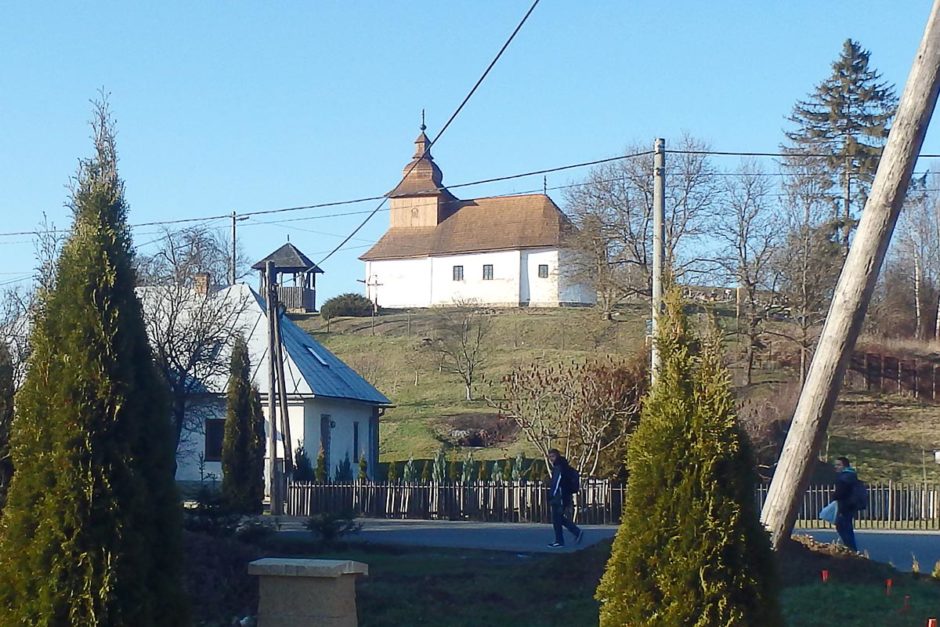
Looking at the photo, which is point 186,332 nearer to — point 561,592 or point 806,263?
point 561,592

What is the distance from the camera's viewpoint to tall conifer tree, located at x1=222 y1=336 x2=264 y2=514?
2777 centimetres

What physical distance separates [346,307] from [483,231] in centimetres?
1128

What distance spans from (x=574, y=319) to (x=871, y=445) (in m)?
24.6

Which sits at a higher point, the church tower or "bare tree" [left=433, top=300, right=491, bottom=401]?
the church tower

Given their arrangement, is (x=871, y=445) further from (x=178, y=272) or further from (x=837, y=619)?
(x=837, y=619)

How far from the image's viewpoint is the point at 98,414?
22.5 feet

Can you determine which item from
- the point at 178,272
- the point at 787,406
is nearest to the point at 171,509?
the point at 178,272

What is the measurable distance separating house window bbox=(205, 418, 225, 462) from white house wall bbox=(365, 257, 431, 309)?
45525 mm

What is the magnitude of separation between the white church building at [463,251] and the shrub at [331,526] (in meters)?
56.4

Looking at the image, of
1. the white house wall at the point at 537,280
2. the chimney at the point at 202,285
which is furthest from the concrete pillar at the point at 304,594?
the white house wall at the point at 537,280

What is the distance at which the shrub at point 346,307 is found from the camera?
75562 millimetres

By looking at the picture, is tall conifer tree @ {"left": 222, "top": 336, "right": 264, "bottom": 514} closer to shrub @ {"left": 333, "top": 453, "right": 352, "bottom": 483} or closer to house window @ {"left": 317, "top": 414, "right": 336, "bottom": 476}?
shrub @ {"left": 333, "top": 453, "right": 352, "bottom": 483}

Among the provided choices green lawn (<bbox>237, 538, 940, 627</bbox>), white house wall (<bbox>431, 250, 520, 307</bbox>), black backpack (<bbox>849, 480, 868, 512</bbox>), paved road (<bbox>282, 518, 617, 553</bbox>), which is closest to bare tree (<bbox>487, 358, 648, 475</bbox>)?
paved road (<bbox>282, 518, 617, 553</bbox>)

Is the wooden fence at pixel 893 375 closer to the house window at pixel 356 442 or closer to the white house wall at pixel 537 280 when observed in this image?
the house window at pixel 356 442
